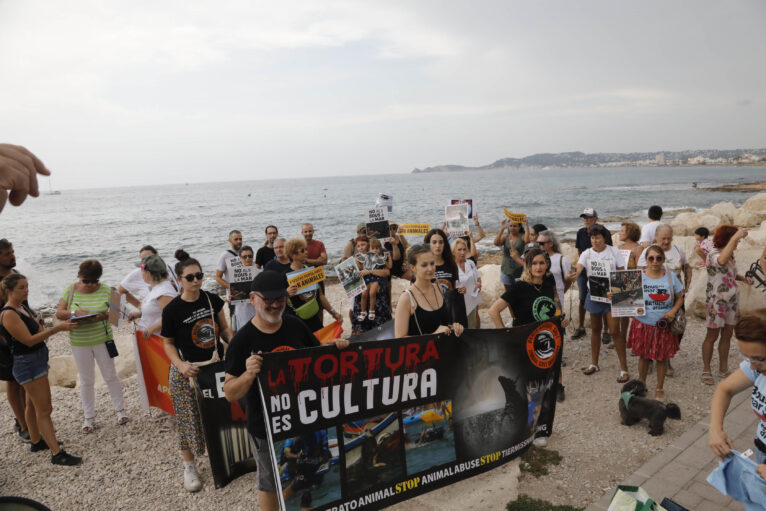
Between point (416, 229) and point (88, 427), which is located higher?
point (416, 229)

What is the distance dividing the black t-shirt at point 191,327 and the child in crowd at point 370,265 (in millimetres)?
3236

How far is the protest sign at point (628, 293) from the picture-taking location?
6000mm

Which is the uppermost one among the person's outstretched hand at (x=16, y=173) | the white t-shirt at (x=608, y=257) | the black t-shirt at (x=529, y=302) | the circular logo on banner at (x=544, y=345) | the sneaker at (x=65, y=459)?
the person's outstretched hand at (x=16, y=173)

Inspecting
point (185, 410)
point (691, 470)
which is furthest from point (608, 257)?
point (185, 410)

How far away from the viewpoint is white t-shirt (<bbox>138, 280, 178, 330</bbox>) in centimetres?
557

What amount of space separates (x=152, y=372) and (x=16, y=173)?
16.6 ft

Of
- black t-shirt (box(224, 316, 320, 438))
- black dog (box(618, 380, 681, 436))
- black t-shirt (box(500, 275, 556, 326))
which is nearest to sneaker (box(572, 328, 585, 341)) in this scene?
black dog (box(618, 380, 681, 436))

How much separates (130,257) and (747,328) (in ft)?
127

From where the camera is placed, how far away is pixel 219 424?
475cm

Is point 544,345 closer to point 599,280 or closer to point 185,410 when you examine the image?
point 599,280

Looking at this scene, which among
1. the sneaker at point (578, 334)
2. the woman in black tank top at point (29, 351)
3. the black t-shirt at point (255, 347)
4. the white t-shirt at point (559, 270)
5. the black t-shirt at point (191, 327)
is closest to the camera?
the black t-shirt at point (255, 347)

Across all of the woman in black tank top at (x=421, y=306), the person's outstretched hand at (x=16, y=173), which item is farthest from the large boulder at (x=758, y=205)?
the person's outstretched hand at (x=16, y=173)

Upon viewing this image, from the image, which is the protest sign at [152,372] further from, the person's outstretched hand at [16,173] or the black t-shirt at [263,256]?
the person's outstretched hand at [16,173]

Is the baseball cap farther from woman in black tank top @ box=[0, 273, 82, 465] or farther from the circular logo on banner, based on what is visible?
the circular logo on banner
